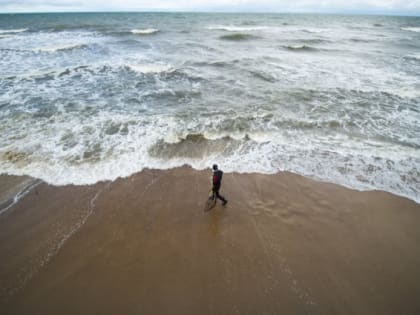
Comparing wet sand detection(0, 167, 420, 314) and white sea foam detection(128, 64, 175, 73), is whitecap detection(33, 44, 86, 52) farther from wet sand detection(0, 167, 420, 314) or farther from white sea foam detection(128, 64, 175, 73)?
wet sand detection(0, 167, 420, 314)

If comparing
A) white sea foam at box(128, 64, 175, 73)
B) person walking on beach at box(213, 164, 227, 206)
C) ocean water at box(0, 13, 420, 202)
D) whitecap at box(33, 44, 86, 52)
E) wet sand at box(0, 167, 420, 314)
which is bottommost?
wet sand at box(0, 167, 420, 314)

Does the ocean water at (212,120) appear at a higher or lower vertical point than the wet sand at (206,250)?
higher

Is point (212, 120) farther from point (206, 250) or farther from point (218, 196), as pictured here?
point (206, 250)

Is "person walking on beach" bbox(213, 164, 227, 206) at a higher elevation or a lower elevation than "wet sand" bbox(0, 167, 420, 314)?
higher

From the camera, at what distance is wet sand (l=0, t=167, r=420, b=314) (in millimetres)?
4508

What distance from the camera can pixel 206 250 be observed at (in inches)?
212

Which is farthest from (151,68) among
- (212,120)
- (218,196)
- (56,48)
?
(218,196)

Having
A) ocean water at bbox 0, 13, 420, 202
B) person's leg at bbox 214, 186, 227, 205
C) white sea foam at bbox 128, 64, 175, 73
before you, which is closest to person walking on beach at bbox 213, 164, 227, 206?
person's leg at bbox 214, 186, 227, 205

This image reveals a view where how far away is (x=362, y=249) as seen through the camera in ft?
17.9

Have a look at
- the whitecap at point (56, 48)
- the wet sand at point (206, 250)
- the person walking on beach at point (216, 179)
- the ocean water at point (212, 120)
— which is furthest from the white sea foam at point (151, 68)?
the person walking on beach at point (216, 179)

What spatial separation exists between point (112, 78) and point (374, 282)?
58.6 ft

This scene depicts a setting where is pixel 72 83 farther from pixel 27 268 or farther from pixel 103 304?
pixel 103 304

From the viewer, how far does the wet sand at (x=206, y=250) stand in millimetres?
4508

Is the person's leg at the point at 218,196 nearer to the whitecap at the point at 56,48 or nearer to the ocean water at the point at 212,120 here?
the ocean water at the point at 212,120
